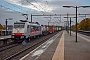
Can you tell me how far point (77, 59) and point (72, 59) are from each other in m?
0.32

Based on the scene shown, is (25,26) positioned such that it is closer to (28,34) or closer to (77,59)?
(28,34)

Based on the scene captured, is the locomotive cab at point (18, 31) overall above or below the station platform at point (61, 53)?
above

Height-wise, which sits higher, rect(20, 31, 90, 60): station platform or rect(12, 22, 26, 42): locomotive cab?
rect(12, 22, 26, 42): locomotive cab

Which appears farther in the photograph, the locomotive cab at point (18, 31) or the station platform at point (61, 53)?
the locomotive cab at point (18, 31)

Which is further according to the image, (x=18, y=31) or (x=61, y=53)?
(x=18, y=31)

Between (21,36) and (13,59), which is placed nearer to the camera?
(13,59)

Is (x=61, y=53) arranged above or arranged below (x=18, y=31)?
below

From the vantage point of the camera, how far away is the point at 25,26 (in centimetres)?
2998

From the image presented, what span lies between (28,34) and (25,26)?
1734 millimetres

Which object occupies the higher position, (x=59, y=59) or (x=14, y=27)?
(x=14, y=27)

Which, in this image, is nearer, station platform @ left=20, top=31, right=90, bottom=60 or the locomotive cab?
station platform @ left=20, top=31, right=90, bottom=60

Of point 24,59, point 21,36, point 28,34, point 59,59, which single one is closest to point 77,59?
point 59,59

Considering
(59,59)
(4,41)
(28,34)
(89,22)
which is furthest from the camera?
(89,22)

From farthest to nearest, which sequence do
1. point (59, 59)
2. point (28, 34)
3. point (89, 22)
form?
1. point (89, 22)
2. point (28, 34)
3. point (59, 59)
